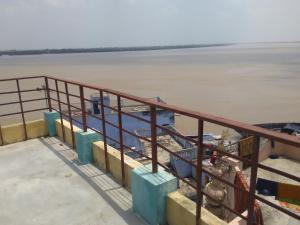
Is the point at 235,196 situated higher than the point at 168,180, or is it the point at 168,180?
the point at 168,180

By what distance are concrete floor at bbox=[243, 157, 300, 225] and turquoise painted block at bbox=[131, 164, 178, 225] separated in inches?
230

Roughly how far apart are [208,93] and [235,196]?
2451 cm

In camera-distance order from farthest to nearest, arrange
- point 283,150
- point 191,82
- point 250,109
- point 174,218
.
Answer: point 191,82, point 250,109, point 283,150, point 174,218

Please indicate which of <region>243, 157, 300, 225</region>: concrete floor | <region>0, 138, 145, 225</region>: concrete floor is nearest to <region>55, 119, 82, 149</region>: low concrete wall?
<region>0, 138, 145, 225</region>: concrete floor

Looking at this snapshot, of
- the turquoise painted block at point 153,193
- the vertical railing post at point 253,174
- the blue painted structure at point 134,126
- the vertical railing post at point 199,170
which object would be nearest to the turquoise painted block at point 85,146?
the turquoise painted block at point 153,193

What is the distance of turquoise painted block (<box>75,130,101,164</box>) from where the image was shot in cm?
475

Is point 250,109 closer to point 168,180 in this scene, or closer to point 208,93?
point 208,93

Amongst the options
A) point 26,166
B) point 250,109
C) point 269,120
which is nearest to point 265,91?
point 250,109

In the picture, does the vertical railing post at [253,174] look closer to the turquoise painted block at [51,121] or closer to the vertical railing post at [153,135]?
the vertical railing post at [153,135]

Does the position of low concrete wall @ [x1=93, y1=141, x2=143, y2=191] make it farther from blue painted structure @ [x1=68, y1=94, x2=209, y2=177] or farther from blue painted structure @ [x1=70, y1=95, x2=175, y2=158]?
blue painted structure @ [x1=70, y1=95, x2=175, y2=158]

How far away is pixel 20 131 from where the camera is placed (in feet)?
19.8

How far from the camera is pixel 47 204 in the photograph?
12.0 feet

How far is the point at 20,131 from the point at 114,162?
2.84 metres

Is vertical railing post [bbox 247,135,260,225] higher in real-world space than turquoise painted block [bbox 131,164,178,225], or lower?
higher
